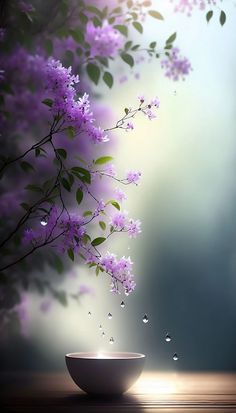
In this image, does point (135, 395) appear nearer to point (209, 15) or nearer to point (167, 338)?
point (167, 338)

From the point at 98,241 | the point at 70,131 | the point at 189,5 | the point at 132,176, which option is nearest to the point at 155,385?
the point at 98,241

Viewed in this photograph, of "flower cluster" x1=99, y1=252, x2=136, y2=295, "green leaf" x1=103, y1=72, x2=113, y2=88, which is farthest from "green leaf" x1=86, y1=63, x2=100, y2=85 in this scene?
"flower cluster" x1=99, y1=252, x2=136, y2=295

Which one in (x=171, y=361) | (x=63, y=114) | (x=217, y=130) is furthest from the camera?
(x=217, y=130)

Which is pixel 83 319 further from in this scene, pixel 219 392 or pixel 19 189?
pixel 219 392

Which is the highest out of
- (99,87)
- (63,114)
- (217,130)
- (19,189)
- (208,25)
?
(208,25)

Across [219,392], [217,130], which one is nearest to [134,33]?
[217,130]

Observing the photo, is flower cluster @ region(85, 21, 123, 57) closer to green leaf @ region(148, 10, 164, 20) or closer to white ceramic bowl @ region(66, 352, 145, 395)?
green leaf @ region(148, 10, 164, 20)
